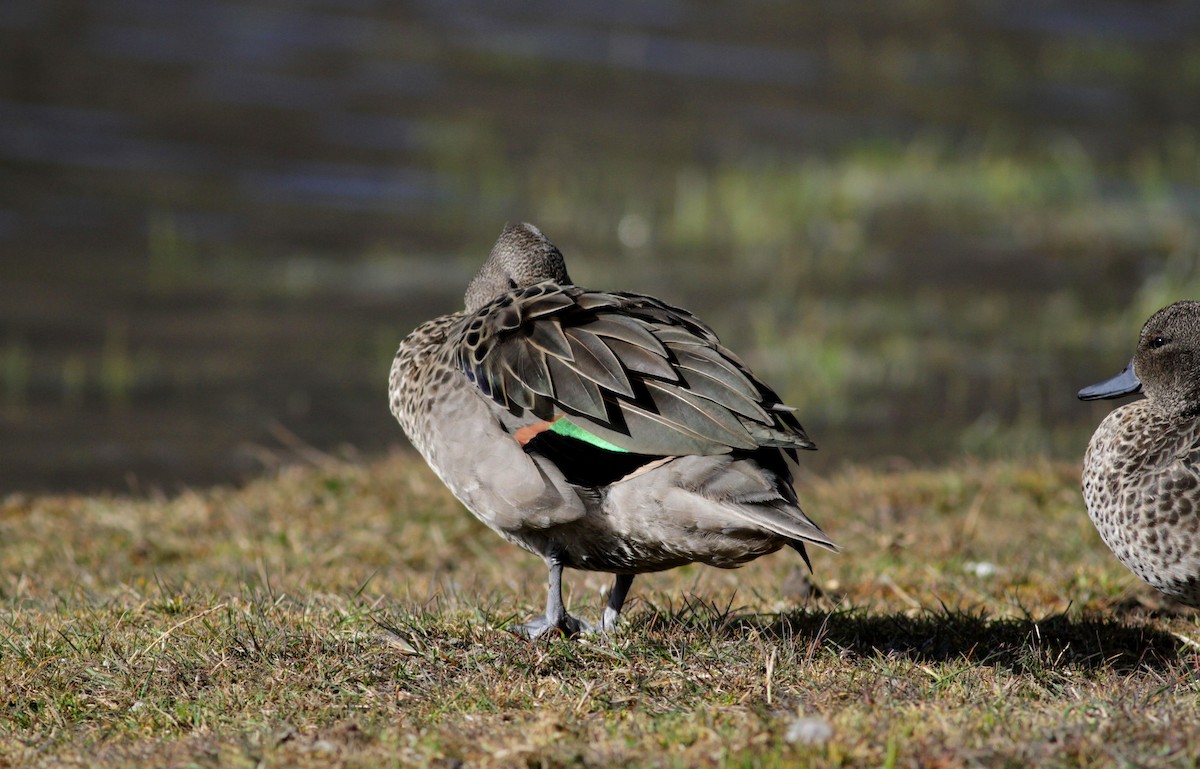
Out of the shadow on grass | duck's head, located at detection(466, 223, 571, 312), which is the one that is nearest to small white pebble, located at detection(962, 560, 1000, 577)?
the shadow on grass

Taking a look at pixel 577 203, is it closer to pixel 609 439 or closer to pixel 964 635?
pixel 964 635

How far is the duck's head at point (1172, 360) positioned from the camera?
429 cm

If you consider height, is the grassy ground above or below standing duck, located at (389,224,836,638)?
below

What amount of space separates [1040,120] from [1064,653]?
13658 millimetres

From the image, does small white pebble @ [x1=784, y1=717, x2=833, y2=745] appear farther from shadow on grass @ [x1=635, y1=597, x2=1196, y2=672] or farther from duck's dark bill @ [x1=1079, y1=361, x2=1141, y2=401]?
duck's dark bill @ [x1=1079, y1=361, x2=1141, y2=401]

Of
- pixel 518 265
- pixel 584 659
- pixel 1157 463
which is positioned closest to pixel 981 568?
pixel 1157 463

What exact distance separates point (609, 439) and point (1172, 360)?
5.47 ft

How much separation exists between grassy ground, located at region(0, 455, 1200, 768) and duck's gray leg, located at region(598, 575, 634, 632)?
57 mm

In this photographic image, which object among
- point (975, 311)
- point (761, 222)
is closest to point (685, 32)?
point (761, 222)

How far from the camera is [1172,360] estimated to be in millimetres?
4305

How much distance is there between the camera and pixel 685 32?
21.2 meters

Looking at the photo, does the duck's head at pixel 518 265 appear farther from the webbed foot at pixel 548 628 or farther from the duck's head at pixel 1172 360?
the duck's head at pixel 1172 360

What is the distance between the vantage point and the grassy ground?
315 centimetres

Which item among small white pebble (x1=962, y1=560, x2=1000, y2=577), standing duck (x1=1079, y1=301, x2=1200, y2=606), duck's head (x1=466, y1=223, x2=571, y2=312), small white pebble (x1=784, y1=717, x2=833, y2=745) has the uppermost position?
duck's head (x1=466, y1=223, x2=571, y2=312)
